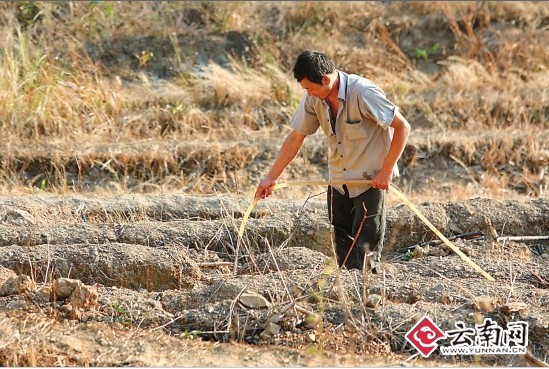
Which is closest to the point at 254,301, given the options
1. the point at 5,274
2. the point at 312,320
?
the point at 312,320

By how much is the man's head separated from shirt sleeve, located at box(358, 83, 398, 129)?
0.20m

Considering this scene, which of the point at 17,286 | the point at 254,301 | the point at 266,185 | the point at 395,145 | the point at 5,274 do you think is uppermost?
the point at 395,145

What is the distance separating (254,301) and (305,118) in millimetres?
1078

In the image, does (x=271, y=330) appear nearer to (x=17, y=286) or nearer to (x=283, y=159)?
(x=283, y=159)

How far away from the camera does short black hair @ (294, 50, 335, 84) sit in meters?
4.69

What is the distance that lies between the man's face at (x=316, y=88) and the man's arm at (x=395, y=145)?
0.40 meters

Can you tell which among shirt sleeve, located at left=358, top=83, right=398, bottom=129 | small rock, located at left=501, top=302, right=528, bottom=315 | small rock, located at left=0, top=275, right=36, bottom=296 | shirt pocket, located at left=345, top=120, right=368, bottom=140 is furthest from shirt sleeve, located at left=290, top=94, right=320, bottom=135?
small rock, located at left=0, top=275, right=36, bottom=296

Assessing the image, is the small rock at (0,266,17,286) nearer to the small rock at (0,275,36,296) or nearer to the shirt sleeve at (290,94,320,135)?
the small rock at (0,275,36,296)

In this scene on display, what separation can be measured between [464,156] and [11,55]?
14.4 feet

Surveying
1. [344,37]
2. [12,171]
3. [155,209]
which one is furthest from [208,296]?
[344,37]

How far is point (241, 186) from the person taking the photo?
790 centimetres

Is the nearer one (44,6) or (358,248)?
(358,248)

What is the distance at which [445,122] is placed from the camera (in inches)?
361

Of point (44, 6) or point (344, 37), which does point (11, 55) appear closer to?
point (44, 6)
